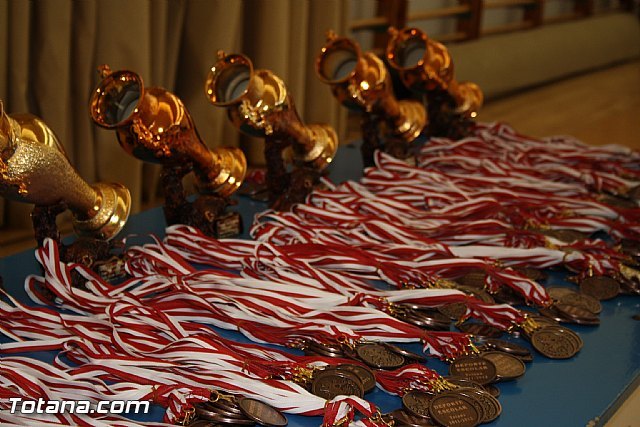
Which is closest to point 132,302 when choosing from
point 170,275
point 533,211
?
point 170,275

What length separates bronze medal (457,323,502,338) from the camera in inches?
36.7

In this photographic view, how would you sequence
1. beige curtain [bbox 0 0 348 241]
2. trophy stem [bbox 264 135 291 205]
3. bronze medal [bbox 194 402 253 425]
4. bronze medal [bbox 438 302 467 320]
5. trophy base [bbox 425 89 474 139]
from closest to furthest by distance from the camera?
bronze medal [bbox 194 402 253 425], bronze medal [bbox 438 302 467 320], trophy stem [bbox 264 135 291 205], beige curtain [bbox 0 0 348 241], trophy base [bbox 425 89 474 139]

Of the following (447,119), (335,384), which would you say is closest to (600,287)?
(335,384)

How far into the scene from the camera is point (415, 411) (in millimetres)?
757

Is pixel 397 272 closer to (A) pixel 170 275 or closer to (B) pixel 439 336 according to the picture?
(B) pixel 439 336

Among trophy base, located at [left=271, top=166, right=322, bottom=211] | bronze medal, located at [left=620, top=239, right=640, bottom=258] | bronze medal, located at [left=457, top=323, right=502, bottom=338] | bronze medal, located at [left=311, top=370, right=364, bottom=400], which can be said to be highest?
trophy base, located at [left=271, top=166, right=322, bottom=211]

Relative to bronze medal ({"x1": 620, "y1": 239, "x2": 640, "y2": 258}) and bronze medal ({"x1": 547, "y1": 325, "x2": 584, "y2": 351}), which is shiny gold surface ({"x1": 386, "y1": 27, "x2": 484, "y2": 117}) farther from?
bronze medal ({"x1": 547, "y1": 325, "x2": 584, "y2": 351})

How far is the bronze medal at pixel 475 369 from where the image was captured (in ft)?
2.71

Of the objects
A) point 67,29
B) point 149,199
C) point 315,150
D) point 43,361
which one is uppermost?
point 67,29

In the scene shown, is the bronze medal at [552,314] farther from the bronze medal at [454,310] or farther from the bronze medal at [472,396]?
the bronze medal at [472,396]

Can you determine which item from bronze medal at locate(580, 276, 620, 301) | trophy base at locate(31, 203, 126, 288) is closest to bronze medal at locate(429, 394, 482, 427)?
bronze medal at locate(580, 276, 620, 301)

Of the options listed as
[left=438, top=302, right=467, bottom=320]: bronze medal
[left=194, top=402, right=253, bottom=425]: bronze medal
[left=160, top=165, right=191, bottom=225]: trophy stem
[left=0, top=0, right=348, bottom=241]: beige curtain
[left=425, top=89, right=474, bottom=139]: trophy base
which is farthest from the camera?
[left=425, top=89, right=474, bottom=139]: trophy base

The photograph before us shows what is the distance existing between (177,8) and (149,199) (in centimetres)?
46

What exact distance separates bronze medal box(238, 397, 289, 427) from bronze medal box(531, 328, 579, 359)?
0.33 meters
